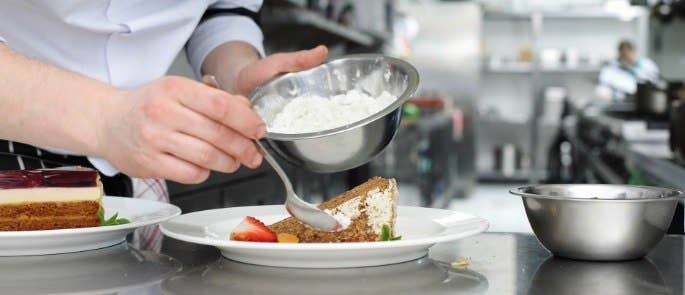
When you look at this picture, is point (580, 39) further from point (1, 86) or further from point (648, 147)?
point (1, 86)

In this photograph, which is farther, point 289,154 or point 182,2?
point 182,2

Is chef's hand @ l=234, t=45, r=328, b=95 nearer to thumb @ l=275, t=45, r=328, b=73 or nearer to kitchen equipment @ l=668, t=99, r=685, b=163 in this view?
thumb @ l=275, t=45, r=328, b=73

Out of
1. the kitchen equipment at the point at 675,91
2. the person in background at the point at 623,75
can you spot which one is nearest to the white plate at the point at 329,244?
the kitchen equipment at the point at 675,91

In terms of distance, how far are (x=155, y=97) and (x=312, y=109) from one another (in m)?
0.41

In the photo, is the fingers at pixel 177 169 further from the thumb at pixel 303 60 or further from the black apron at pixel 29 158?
the black apron at pixel 29 158

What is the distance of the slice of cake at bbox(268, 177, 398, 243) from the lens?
109 centimetres

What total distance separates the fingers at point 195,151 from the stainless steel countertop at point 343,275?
130mm

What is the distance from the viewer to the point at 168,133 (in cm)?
94

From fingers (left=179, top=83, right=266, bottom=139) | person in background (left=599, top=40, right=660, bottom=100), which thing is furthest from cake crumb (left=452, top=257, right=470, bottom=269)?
person in background (left=599, top=40, right=660, bottom=100)

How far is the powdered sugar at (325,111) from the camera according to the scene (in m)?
1.25

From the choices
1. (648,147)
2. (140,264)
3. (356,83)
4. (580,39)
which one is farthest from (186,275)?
(580,39)

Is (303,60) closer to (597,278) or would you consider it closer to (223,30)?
(223,30)

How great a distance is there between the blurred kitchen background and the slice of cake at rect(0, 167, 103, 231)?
7.64 ft

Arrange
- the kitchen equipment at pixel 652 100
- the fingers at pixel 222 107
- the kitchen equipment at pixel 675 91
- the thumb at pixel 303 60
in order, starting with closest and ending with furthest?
1. the fingers at pixel 222 107
2. the thumb at pixel 303 60
3. the kitchen equipment at pixel 675 91
4. the kitchen equipment at pixel 652 100
